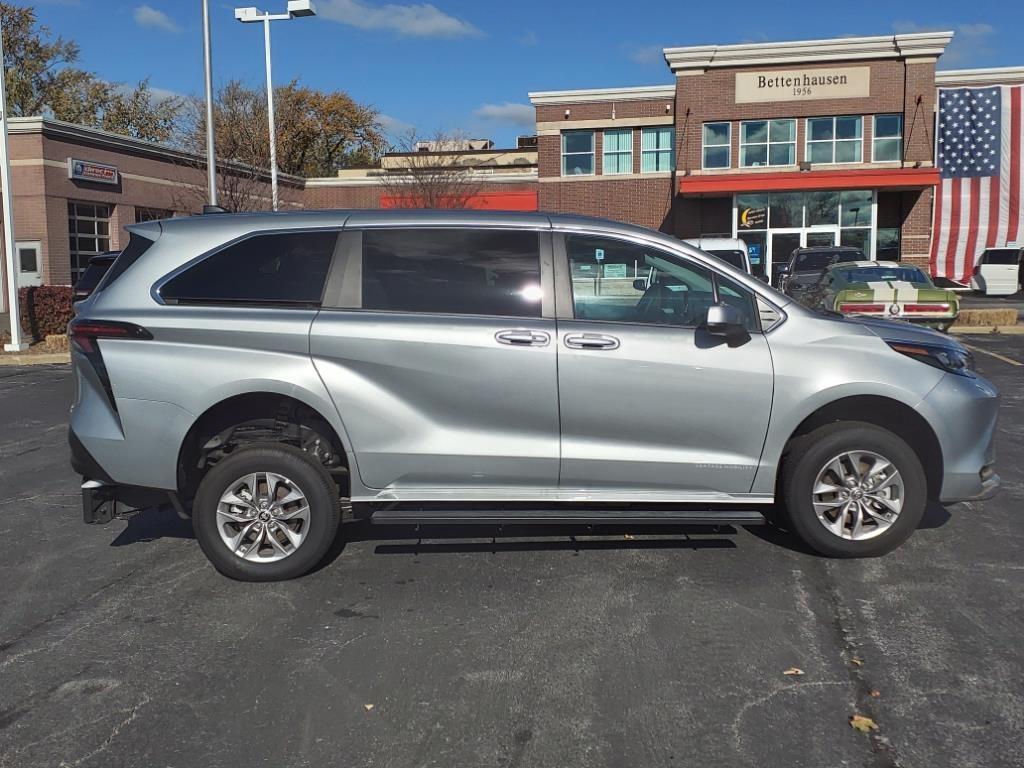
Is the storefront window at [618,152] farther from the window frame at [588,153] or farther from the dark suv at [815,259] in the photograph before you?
the dark suv at [815,259]

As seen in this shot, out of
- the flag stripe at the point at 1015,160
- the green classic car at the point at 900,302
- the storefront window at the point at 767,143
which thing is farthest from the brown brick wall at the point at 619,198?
the green classic car at the point at 900,302

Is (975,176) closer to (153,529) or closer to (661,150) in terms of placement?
(661,150)

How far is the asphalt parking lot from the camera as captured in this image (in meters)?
3.27

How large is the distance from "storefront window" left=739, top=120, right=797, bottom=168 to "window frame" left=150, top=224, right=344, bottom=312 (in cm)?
3393

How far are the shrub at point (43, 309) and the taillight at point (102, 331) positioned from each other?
16.3 metres

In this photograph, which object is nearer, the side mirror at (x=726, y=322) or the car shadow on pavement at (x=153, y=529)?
the side mirror at (x=726, y=322)

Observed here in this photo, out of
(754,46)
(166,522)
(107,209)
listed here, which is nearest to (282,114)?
(107,209)

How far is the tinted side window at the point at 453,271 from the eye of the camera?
4.91m

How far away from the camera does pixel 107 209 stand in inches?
1200

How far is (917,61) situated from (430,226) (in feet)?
115

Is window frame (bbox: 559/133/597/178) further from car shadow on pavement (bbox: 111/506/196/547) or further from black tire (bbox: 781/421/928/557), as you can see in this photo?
Result: black tire (bbox: 781/421/928/557)

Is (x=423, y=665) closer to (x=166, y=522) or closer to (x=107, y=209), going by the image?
(x=166, y=522)

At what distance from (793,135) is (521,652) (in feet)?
116

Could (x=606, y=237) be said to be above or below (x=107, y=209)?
below
